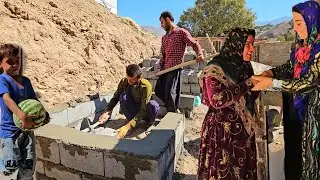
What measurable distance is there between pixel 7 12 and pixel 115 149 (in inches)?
240

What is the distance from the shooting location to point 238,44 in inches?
90.7

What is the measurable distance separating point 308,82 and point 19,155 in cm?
221

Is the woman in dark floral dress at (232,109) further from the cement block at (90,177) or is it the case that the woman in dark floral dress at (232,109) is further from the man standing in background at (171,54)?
the man standing in background at (171,54)

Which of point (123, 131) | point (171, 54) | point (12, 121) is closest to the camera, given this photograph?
point (12, 121)

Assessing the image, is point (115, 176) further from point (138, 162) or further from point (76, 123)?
point (76, 123)

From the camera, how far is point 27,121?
231 centimetres

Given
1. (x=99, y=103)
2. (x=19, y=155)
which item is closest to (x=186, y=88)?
(x=99, y=103)

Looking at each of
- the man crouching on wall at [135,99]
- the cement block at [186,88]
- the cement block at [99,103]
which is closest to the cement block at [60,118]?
the man crouching on wall at [135,99]

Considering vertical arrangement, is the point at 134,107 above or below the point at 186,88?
below

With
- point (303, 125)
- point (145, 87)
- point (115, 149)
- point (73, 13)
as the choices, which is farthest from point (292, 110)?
point (73, 13)

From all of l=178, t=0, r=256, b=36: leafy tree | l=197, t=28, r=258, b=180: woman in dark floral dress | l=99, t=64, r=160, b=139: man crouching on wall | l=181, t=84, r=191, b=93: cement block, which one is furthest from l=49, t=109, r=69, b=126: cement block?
l=178, t=0, r=256, b=36: leafy tree

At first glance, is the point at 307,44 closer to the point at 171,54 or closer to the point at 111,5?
the point at 171,54

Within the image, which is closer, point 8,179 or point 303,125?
point 303,125

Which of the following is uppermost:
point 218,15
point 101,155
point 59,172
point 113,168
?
point 218,15
